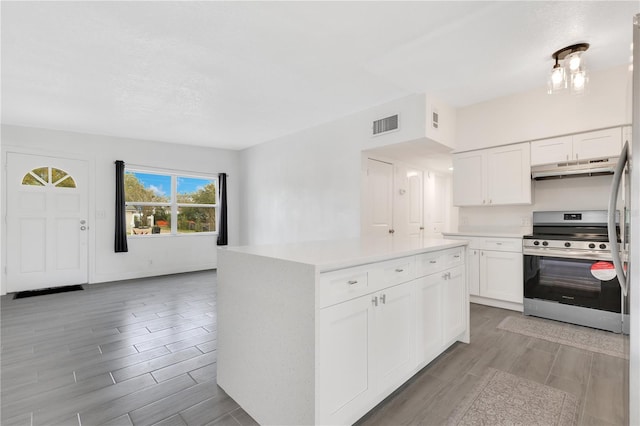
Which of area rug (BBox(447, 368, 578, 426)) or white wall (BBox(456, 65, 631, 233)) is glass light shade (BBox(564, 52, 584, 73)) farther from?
area rug (BBox(447, 368, 578, 426))

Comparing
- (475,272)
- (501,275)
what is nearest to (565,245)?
(501,275)

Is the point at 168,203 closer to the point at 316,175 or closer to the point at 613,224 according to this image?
the point at 316,175

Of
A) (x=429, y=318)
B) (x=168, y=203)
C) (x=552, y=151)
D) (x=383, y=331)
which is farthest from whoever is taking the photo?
(x=168, y=203)

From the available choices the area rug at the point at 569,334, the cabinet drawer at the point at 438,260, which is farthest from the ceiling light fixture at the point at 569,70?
the area rug at the point at 569,334

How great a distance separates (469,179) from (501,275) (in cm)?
133

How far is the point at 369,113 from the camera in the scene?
4.12 metres

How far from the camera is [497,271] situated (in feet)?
11.9

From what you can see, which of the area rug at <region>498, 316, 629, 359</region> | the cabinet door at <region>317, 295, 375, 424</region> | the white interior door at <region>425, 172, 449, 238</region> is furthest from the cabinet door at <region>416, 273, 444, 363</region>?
the white interior door at <region>425, 172, 449, 238</region>

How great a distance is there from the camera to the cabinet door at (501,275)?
3473 mm

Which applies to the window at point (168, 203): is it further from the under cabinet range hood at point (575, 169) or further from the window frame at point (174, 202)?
the under cabinet range hood at point (575, 169)

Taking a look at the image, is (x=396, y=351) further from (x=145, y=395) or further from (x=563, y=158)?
(x=563, y=158)

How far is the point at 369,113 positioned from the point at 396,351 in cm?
322

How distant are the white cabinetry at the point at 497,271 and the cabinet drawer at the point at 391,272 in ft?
7.44

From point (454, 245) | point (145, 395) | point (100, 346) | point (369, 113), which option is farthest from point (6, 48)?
point (454, 245)
